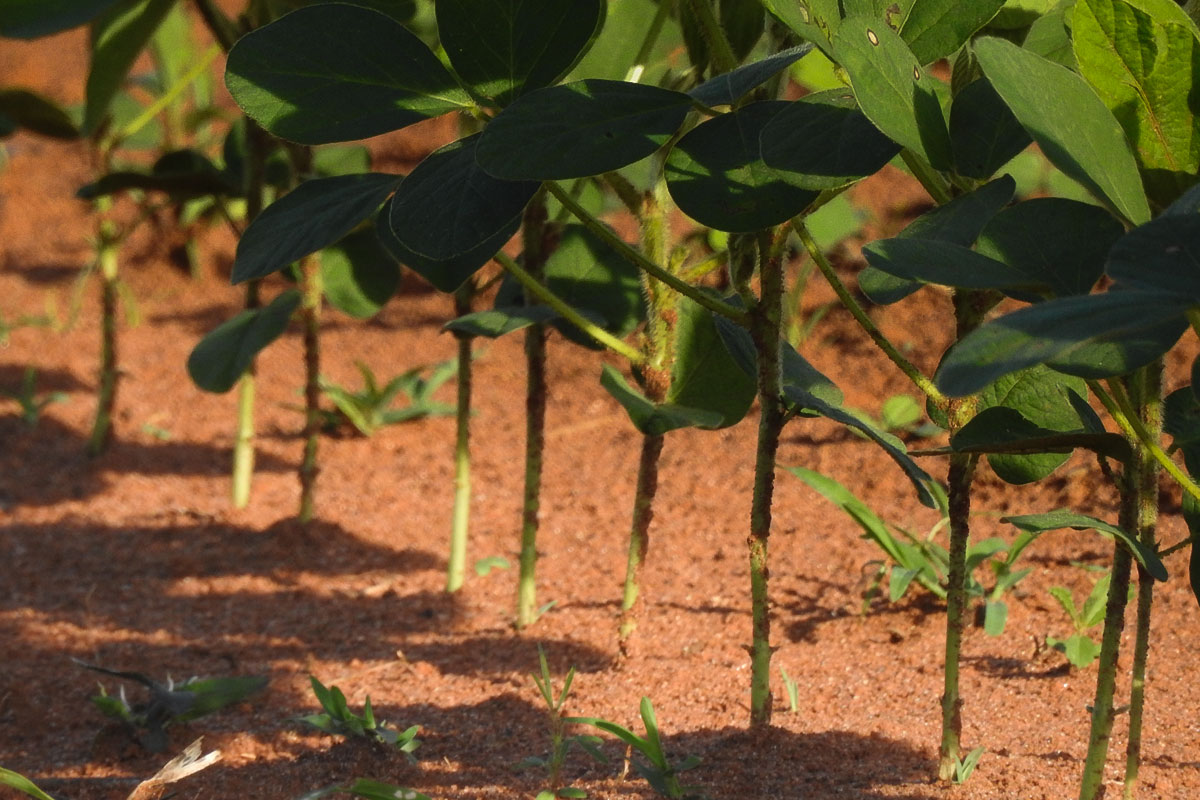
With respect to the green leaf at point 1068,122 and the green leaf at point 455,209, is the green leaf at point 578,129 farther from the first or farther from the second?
the green leaf at point 1068,122

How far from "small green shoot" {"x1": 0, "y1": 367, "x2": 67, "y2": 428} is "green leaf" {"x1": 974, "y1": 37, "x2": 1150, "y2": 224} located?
2734mm

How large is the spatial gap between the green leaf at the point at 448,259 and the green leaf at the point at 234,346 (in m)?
0.40

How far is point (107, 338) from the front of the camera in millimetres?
2631

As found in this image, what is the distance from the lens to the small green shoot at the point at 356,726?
1.18 metres

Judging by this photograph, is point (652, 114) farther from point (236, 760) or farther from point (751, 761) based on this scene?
point (236, 760)

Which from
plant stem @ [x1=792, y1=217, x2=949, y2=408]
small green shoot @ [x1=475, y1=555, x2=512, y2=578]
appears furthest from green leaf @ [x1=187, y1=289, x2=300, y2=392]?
plant stem @ [x1=792, y1=217, x2=949, y2=408]

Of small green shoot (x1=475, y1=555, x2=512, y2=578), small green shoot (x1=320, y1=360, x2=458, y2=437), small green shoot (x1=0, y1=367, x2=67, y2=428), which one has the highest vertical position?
small green shoot (x1=320, y1=360, x2=458, y2=437)

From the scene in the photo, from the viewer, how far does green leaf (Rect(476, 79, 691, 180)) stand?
2.66ft

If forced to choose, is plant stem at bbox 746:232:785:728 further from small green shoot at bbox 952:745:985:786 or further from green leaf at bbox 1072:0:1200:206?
green leaf at bbox 1072:0:1200:206

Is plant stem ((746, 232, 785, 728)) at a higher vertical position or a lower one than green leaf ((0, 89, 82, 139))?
lower

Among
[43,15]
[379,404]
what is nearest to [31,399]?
[379,404]

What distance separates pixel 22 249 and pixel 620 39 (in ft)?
11.1

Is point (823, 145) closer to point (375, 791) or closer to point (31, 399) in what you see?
point (375, 791)

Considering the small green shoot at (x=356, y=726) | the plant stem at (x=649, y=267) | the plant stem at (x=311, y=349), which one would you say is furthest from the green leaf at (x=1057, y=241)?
the plant stem at (x=311, y=349)
